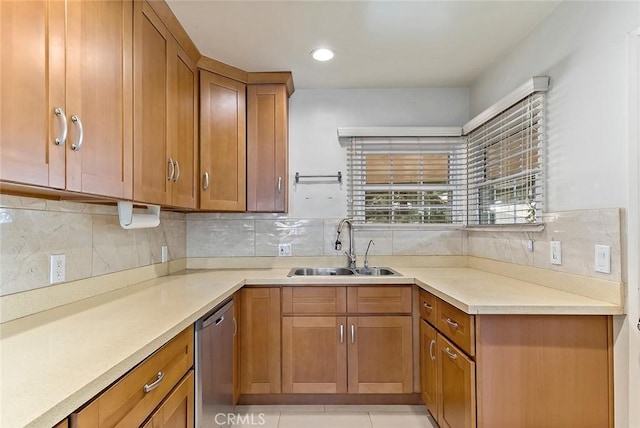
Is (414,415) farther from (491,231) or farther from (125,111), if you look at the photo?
(125,111)

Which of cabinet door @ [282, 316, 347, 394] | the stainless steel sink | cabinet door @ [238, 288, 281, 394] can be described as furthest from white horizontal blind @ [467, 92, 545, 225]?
cabinet door @ [238, 288, 281, 394]

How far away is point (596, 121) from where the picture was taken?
156cm

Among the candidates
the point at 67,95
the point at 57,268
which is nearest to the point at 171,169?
the point at 57,268

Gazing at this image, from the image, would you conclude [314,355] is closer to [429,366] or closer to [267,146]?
[429,366]

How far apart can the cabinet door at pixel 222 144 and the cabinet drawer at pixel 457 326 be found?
1.52m

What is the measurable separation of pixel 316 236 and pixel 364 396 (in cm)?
123

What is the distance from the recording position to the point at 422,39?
6.98ft

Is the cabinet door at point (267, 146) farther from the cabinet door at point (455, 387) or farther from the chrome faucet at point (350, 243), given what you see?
the cabinet door at point (455, 387)

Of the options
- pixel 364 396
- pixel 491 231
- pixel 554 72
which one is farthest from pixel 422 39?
pixel 364 396

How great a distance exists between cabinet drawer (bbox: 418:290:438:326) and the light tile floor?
65 centimetres

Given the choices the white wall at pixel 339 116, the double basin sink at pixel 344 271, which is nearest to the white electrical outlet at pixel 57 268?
→ the double basin sink at pixel 344 271

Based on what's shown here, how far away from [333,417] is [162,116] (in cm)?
208

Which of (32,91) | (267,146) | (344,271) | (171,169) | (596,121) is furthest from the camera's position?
(344,271)

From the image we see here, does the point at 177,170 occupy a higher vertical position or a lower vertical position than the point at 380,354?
higher
